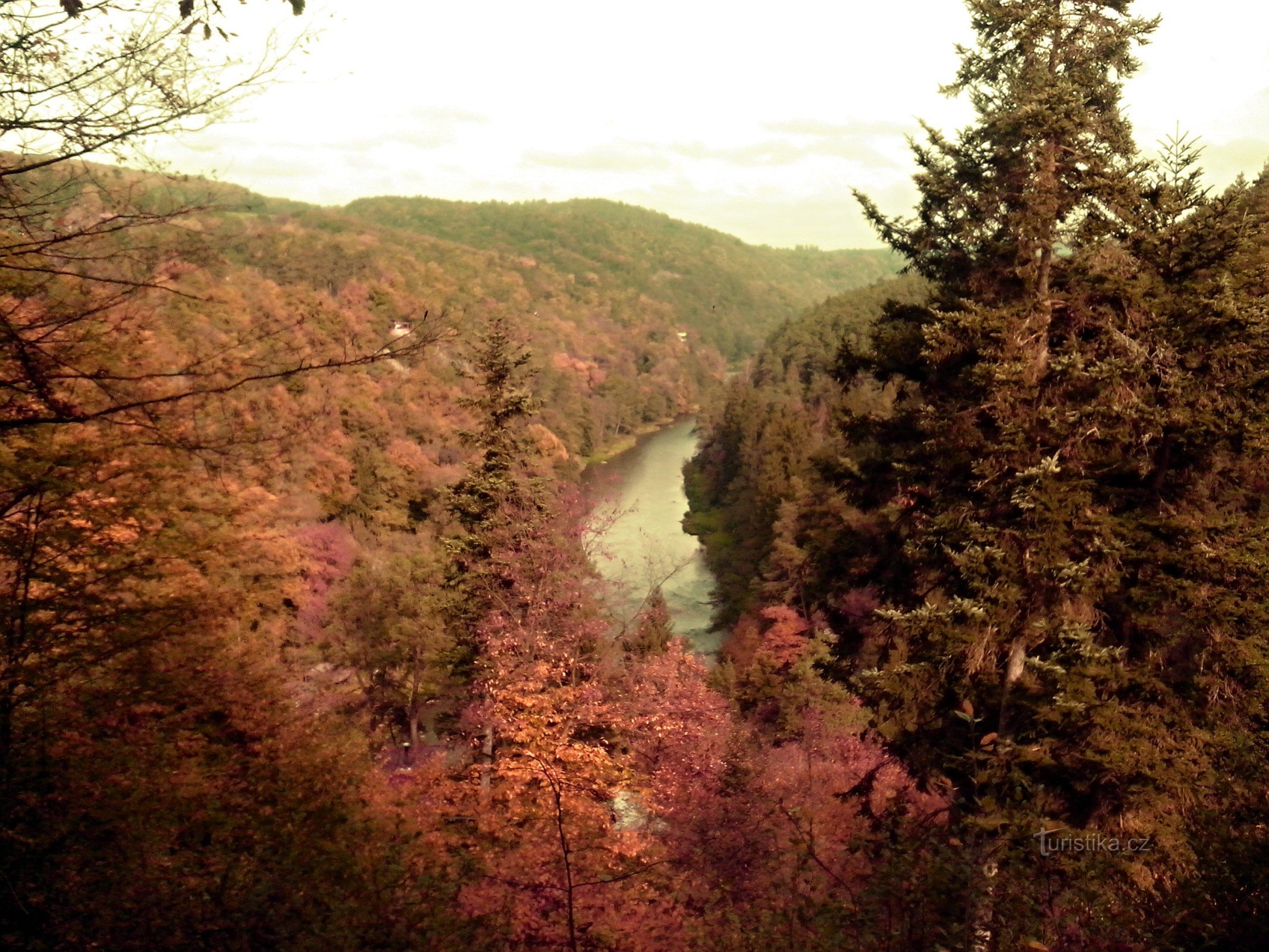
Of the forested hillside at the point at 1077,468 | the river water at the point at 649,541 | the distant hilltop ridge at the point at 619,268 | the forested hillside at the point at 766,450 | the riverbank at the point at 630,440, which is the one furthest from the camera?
the distant hilltop ridge at the point at 619,268

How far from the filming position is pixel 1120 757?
655cm

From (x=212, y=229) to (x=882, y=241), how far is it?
24.0 ft

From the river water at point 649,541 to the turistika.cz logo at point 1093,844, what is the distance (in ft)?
30.1

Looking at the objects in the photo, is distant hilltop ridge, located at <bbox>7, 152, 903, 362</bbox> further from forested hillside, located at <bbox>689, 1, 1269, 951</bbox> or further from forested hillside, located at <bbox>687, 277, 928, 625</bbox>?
forested hillside, located at <bbox>689, 1, 1269, 951</bbox>

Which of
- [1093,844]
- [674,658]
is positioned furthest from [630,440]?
[1093,844]

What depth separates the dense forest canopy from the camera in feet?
12.4

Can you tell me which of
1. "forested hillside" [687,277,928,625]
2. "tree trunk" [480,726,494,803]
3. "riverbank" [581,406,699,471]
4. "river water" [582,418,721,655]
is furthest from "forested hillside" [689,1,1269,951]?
"riverbank" [581,406,699,471]

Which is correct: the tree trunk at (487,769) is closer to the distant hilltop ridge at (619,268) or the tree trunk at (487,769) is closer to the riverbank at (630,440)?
the riverbank at (630,440)

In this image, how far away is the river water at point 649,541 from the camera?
785 inches

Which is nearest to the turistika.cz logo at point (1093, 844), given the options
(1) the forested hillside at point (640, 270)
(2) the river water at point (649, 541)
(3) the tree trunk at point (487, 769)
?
(3) the tree trunk at point (487, 769)

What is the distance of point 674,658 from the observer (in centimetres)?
1463

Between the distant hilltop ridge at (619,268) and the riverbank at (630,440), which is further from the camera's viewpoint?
the distant hilltop ridge at (619,268)

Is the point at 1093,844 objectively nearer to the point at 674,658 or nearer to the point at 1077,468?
the point at 1077,468

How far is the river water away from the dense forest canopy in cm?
540
